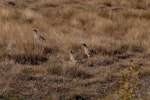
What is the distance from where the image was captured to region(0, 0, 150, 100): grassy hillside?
813cm

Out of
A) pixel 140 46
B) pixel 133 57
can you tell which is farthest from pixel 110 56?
pixel 140 46

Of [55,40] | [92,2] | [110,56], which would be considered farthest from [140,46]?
[92,2]

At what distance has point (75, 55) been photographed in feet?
36.8

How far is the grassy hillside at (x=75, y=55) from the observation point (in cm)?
813

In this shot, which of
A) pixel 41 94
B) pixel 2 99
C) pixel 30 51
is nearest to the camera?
pixel 2 99

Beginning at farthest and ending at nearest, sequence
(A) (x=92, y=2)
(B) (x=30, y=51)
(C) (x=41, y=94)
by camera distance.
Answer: (A) (x=92, y=2)
(B) (x=30, y=51)
(C) (x=41, y=94)

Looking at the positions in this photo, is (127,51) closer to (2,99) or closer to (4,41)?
(4,41)

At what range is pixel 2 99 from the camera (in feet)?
23.8

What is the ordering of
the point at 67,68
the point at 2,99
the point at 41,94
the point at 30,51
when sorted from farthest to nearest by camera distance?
the point at 30,51 → the point at 67,68 → the point at 41,94 → the point at 2,99

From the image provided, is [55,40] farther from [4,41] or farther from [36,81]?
[36,81]

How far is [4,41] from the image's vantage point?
11.7m

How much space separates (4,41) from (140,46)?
3.99 meters

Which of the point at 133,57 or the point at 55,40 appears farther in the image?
the point at 55,40

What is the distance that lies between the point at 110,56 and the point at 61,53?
4.37 ft
